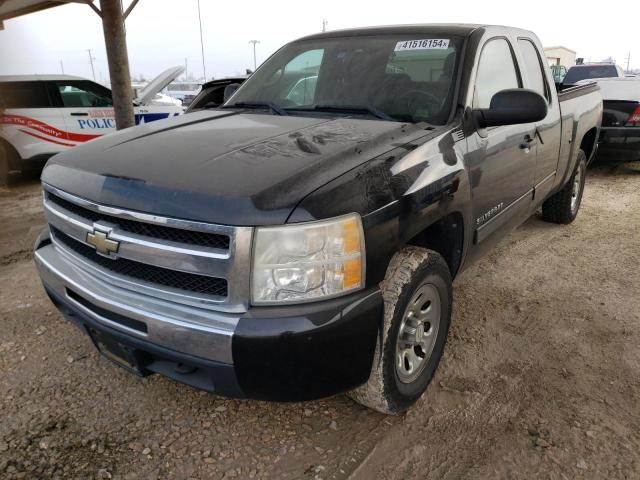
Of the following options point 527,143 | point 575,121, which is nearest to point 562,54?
point 575,121

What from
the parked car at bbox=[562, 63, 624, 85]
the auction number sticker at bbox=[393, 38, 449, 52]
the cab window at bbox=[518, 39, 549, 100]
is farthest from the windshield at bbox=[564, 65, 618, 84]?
the auction number sticker at bbox=[393, 38, 449, 52]

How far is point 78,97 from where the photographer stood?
7.93 meters

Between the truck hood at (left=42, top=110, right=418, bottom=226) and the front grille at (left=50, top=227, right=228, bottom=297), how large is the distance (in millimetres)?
239

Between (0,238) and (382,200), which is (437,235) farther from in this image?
(0,238)

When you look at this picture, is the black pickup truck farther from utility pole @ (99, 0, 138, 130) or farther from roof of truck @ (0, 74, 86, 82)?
roof of truck @ (0, 74, 86, 82)

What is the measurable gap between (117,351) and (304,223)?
105 centimetres

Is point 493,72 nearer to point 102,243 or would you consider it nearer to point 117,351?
point 102,243

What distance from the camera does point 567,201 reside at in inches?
202

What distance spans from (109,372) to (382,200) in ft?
6.12

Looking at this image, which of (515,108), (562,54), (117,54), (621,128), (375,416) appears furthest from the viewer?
(562,54)

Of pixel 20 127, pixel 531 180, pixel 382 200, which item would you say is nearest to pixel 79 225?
pixel 382 200

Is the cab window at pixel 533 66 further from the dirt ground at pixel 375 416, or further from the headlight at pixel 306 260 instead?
the headlight at pixel 306 260

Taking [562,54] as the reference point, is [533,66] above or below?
above

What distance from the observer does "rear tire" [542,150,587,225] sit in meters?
5.07
